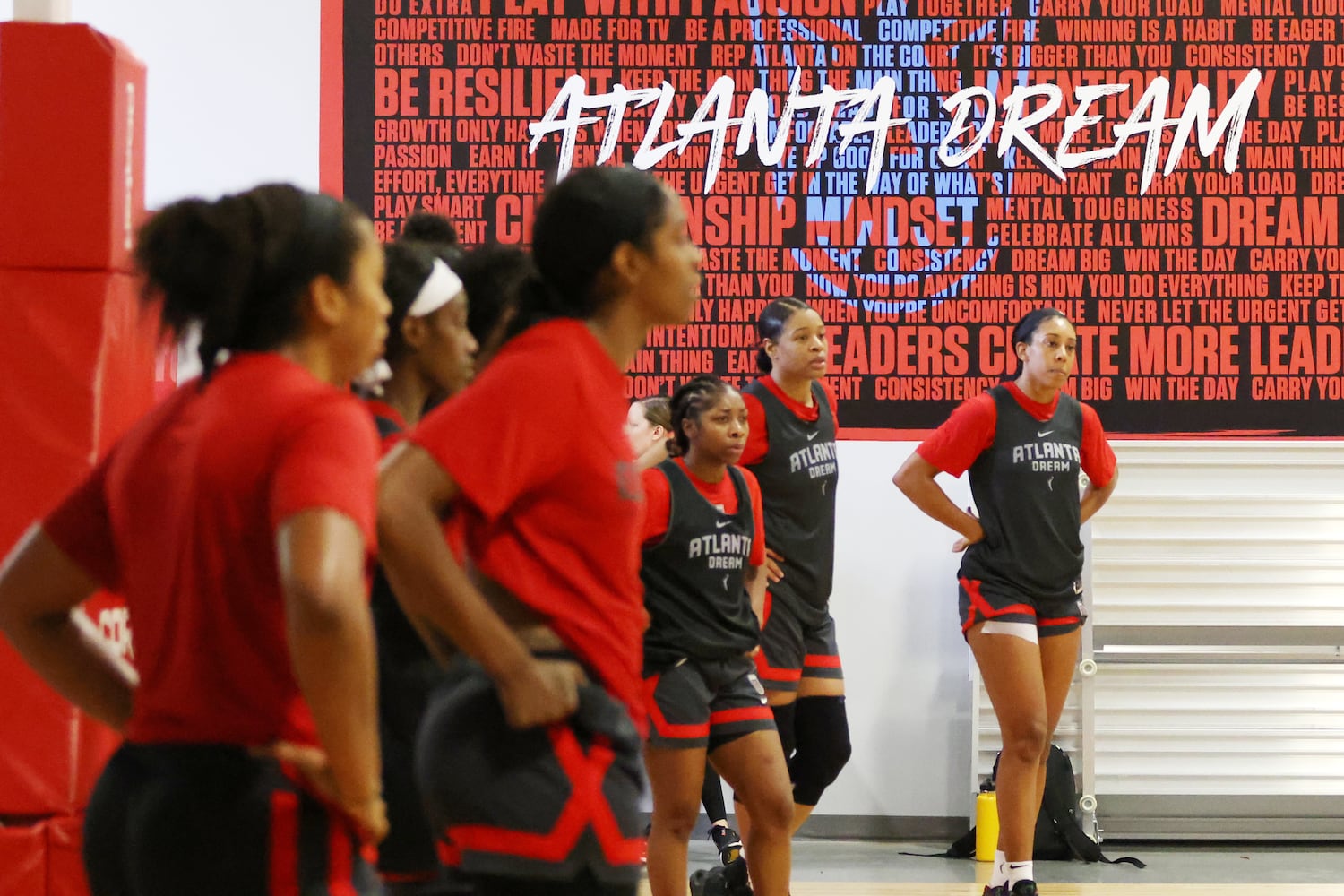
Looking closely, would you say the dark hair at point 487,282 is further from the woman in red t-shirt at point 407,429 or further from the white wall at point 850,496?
the white wall at point 850,496

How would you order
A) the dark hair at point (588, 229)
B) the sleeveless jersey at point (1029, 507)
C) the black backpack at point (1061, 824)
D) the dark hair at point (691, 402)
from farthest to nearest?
1. the black backpack at point (1061, 824)
2. the sleeveless jersey at point (1029, 507)
3. the dark hair at point (691, 402)
4. the dark hair at point (588, 229)

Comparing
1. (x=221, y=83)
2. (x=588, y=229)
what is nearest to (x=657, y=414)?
(x=221, y=83)

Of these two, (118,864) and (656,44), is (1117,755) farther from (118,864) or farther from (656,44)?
(118,864)

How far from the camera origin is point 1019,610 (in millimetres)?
5449

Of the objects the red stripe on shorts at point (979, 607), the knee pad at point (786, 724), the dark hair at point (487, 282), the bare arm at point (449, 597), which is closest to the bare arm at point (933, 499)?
the red stripe on shorts at point (979, 607)

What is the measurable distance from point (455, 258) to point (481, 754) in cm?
141

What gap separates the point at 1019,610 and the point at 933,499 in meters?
0.54

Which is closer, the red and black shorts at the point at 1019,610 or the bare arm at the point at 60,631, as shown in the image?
the bare arm at the point at 60,631

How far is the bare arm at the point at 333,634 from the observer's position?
164 cm

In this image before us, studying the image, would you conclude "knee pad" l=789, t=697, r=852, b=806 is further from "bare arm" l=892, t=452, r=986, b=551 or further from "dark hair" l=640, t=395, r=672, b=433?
"dark hair" l=640, t=395, r=672, b=433

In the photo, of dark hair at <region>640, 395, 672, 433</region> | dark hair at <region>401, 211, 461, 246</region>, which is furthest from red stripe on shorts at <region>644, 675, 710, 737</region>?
dark hair at <region>401, 211, 461, 246</region>

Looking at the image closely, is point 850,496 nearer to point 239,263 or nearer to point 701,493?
point 701,493

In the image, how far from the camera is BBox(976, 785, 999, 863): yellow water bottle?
6.72 m

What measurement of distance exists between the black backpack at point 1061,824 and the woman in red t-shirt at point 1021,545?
2.99 feet
